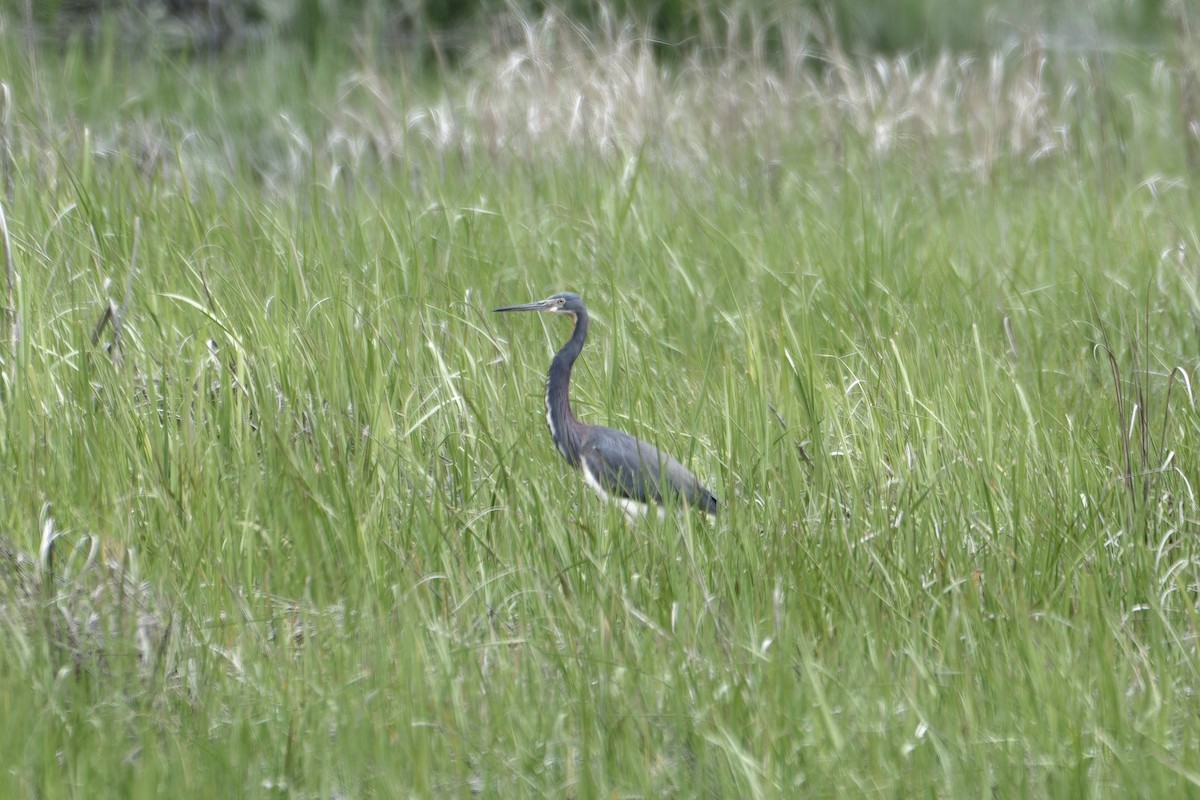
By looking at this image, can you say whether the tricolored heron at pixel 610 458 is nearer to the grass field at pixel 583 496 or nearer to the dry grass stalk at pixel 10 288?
the grass field at pixel 583 496

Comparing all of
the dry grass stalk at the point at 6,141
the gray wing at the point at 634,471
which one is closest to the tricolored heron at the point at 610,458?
the gray wing at the point at 634,471

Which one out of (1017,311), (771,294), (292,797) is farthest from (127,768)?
(1017,311)

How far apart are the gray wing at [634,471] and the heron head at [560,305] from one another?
54cm

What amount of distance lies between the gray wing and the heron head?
541 mm

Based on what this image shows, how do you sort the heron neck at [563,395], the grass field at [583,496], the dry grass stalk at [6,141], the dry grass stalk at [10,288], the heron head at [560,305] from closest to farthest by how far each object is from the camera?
the grass field at [583,496] < the dry grass stalk at [10,288] < the heron neck at [563,395] < the heron head at [560,305] < the dry grass stalk at [6,141]

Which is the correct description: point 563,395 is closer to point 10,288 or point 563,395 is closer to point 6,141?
point 10,288

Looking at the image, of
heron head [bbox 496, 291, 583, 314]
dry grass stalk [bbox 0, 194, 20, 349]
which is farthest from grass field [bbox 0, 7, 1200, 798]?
heron head [bbox 496, 291, 583, 314]

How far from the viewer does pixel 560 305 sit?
12.7 ft

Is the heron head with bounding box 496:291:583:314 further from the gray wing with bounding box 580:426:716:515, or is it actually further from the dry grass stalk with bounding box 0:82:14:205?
the dry grass stalk with bounding box 0:82:14:205

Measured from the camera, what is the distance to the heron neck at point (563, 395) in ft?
11.3

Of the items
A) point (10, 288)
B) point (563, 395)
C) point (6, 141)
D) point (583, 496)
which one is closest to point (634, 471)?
point (583, 496)

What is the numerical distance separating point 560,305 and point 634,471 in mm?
837

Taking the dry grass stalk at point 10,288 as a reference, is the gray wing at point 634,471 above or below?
below

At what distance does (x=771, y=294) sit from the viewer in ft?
14.4
